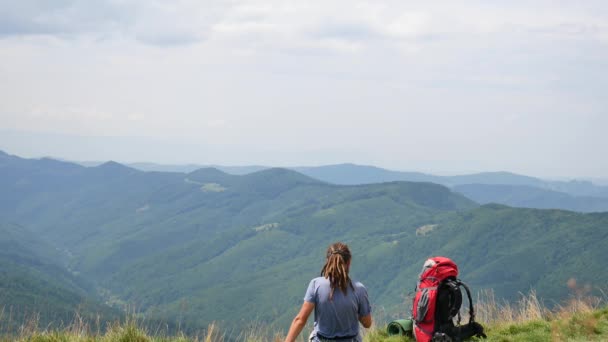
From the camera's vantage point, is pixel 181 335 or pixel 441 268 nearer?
pixel 441 268

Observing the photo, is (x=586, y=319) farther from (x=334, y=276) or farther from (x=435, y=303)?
(x=334, y=276)

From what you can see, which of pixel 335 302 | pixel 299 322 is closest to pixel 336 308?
pixel 335 302

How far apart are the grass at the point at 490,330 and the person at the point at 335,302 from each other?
159 cm

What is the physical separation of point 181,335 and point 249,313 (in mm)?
196235

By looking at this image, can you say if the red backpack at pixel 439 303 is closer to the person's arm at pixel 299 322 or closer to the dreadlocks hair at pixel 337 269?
the dreadlocks hair at pixel 337 269

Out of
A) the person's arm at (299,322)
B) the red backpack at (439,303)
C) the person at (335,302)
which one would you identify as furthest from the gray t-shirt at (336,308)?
the red backpack at (439,303)

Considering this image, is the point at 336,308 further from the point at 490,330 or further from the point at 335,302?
the point at 490,330

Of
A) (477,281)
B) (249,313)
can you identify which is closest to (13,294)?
(249,313)

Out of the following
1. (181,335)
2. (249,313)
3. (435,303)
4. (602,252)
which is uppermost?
(435,303)

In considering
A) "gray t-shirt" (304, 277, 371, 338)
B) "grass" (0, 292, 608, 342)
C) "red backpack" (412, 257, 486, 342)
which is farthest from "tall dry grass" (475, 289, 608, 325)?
"gray t-shirt" (304, 277, 371, 338)

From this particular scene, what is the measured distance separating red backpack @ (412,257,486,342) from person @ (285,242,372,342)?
62.6 inches

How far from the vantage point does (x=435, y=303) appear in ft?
26.3

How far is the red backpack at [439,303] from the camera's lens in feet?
26.3

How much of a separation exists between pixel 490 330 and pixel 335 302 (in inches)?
176
